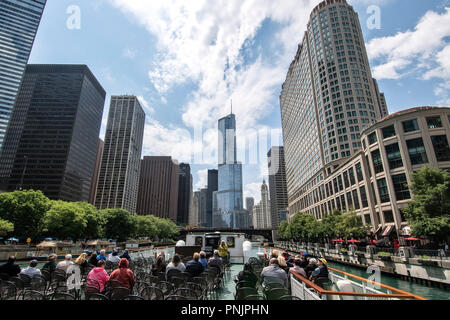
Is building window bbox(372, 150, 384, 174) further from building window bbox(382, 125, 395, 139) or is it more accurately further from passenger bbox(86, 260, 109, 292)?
passenger bbox(86, 260, 109, 292)

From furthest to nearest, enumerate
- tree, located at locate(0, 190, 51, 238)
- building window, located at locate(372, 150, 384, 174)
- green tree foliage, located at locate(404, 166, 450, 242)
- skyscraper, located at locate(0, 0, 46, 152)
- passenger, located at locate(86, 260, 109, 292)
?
skyscraper, located at locate(0, 0, 46, 152) < building window, located at locate(372, 150, 384, 174) < tree, located at locate(0, 190, 51, 238) < green tree foliage, located at locate(404, 166, 450, 242) < passenger, located at locate(86, 260, 109, 292)

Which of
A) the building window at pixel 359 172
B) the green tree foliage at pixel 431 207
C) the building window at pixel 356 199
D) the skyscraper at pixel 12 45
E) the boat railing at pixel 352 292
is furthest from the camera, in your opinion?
the skyscraper at pixel 12 45

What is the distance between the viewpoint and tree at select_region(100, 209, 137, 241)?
65.5 metres

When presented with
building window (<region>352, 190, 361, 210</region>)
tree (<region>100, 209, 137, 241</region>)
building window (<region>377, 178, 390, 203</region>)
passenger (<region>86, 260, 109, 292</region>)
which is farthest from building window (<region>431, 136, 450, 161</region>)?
tree (<region>100, 209, 137, 241</region>)

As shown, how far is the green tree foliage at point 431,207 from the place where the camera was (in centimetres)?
2478

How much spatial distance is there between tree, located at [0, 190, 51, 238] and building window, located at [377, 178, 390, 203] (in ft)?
213

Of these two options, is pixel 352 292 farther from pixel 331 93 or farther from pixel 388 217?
pixel 331 93

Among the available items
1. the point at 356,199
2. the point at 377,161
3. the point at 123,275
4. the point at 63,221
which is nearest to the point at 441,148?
the point at 377,161

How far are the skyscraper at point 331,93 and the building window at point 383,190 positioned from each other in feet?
81.4

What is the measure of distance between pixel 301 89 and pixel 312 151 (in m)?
32.1

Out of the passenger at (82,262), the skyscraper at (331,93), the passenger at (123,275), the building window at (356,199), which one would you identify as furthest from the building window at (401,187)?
the passenger at (82,262)

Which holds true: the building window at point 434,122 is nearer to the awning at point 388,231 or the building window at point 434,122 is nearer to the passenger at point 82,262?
the awning at point 388,231

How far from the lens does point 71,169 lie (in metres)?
140

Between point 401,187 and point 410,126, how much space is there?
11197mm
